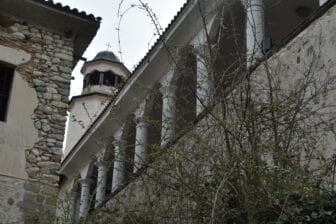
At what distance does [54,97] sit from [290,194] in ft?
18.2

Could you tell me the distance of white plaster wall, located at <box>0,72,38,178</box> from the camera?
8875 millimetres

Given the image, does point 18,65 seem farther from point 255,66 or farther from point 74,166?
point 74,166

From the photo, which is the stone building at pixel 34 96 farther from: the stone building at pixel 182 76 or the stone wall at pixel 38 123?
the stone building at pixel 182 76

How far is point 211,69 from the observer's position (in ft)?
19.3

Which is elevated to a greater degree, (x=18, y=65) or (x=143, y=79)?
(x=143, y=79)

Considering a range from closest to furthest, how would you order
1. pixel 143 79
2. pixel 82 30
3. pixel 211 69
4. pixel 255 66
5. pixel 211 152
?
pixel 211 152 < pixel 211 69 < pixel 255 66 < pixel 82 30 < pixel 143 79

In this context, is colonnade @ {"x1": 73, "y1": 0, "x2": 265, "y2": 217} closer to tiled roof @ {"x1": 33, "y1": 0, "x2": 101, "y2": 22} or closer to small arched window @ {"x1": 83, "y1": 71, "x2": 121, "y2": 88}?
tiled roof @ {"x1": 33, "y1": 0, "x2": 101, "y2": 22}

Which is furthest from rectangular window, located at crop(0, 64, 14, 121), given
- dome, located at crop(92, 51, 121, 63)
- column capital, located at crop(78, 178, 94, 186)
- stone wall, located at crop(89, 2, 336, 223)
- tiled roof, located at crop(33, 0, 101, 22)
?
dome, located at crop(92, 51, 121, 63)

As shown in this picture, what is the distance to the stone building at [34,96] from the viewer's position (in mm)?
8805

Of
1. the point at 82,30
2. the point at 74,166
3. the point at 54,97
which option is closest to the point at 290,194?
the point at 54,97

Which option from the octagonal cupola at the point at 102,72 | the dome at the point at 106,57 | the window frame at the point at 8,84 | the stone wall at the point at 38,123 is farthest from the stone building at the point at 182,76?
the dome at the point at 106,57

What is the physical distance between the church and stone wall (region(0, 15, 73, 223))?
0.05 ft

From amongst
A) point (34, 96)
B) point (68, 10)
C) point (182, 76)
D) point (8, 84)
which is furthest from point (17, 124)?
point (182, 76)

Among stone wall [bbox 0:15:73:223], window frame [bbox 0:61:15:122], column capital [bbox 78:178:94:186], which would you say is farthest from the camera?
column capital [bbox 78:178:94:186]
